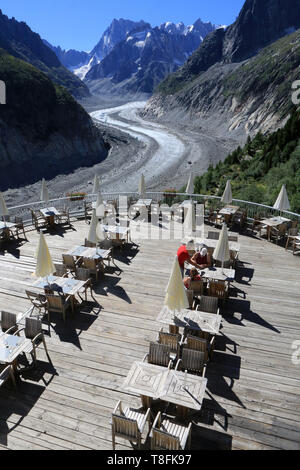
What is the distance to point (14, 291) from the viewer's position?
9734 millimetres

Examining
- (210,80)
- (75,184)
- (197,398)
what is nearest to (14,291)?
(197,398)

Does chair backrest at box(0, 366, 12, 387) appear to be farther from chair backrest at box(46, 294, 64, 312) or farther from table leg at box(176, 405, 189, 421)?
table leg at box(176, 405, 189, 421)

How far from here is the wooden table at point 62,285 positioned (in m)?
8.59

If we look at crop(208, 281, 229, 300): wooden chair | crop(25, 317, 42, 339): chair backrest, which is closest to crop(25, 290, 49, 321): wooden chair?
crop(25, 317, 42, 339): chair backrest

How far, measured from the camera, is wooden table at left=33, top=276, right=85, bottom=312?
8594 mm

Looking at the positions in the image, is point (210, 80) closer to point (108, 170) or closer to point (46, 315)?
point (108, 170)

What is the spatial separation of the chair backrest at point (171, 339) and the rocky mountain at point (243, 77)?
201 ft

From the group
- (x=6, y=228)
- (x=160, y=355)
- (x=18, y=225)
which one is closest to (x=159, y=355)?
(x=160, y=355)

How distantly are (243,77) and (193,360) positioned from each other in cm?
10063

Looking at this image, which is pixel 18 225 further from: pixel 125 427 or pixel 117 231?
pixel 125 427

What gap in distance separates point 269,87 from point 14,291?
79.5 m

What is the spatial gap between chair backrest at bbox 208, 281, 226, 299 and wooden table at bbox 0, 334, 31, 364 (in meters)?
4.82

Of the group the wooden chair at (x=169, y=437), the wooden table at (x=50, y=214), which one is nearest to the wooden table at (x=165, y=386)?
the wooden chair at (x=169, y=437)

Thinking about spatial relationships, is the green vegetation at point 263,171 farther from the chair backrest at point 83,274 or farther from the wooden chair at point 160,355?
the wooden chair at point 160,355
